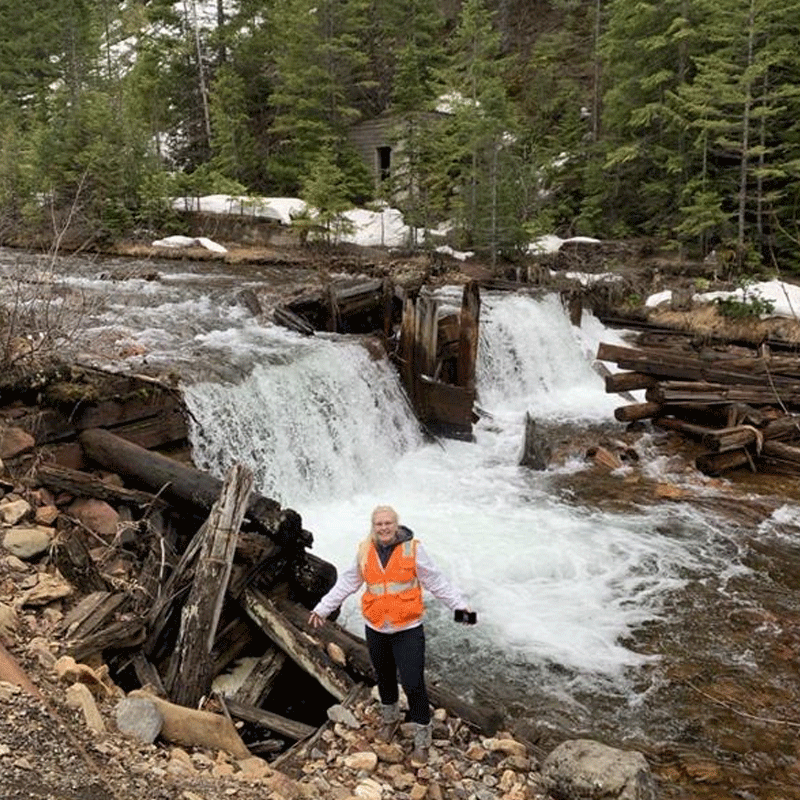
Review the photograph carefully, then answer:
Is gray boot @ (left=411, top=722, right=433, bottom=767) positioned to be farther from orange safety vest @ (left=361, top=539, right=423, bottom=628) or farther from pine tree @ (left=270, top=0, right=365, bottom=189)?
pine tree @ (left=270, top=0, right=365, bottom=189)

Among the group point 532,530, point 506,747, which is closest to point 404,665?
point 506,747

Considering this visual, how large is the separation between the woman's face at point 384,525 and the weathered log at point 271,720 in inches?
62.6

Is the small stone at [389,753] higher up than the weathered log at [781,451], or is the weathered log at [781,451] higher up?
the small stone at [389,753]

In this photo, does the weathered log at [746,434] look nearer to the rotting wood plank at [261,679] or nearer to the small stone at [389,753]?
the rotting wood plank at [261,679]

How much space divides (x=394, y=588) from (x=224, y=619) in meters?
1.90

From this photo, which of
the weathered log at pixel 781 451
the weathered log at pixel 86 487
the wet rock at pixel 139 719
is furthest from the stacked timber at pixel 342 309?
the wet rock at pixel 139 719

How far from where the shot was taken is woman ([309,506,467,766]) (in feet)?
16.1

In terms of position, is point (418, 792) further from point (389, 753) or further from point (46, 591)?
point (46, 591)

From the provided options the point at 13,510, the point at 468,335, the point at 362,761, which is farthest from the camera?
the point at 468,335

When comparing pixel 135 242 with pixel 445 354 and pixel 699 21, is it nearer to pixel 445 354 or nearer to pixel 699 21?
pixel 445 354

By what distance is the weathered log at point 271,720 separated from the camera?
527 centimetres

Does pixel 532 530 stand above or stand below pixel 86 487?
below

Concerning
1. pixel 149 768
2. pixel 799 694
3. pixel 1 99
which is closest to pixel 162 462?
pixel 149 768

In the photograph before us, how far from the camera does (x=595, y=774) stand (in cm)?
479
